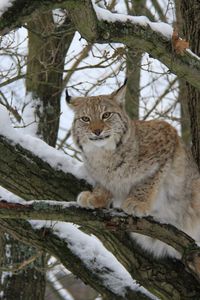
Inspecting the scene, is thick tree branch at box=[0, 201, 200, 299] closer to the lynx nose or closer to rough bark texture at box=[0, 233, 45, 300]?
the lynx nose

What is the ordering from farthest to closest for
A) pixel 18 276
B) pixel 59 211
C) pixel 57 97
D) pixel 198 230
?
1. pixel 57 97
2. pixel 18 276
3. pixel 198 230
4. pixel 59 211

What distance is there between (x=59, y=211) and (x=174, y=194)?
4.30ft

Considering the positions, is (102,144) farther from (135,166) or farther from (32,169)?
(32,169)

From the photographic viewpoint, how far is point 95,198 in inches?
188

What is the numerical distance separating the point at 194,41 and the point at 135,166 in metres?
1.27

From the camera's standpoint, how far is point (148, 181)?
493 cm

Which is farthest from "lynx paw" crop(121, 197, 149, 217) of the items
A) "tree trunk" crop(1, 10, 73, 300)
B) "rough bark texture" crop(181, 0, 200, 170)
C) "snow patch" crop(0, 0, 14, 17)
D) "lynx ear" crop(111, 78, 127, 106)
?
"tree trunk" crop(1, 10, 73, 300)

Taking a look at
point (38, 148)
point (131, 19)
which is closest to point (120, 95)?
point (38, 148)

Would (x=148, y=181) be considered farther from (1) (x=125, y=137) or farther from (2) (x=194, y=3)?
(2) (x=194, y=3)

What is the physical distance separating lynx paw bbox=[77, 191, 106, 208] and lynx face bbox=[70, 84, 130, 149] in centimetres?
39

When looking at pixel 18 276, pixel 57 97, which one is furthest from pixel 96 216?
pixel 57 97

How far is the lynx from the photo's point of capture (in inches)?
193

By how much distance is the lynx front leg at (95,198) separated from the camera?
459cm

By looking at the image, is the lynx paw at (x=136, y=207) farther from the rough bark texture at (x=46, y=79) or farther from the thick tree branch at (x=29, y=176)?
the rough bark texture at (x=46, y=79)
